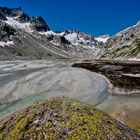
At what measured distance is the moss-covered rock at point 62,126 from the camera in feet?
27.8

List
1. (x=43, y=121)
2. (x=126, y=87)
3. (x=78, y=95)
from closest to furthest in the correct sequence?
(x=43, y=121)
(x=78, y=95)
(x=126, y=87)

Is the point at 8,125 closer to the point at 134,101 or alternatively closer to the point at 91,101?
the point at 91,101

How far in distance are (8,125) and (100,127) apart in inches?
156

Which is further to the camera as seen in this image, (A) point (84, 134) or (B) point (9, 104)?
(B) point (9, 104)

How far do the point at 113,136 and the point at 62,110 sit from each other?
2.70 metres

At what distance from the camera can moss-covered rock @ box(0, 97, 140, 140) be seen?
8469 millimetres

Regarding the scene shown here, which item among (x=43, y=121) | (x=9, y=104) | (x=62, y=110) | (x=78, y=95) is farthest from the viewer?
(x=78, y=95)

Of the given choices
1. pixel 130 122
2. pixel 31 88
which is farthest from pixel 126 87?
pixel 130 122

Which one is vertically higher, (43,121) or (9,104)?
(43,121)

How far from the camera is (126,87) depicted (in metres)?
46.1

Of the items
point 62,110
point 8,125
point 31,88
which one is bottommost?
point 31,88

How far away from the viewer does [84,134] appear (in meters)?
8.38

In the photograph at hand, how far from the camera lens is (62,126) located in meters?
8.88

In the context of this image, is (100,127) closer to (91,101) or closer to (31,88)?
(91,101)
